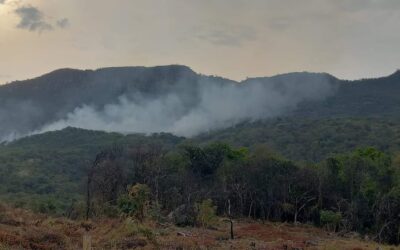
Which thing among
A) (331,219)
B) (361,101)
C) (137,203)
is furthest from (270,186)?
(361,101)

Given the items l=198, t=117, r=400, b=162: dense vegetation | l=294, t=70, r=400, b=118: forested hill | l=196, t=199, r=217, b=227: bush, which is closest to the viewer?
l=196, t=199, r=217, b=227: bush

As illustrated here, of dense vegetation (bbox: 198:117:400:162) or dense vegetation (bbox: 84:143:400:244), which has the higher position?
dense vegetation (bbox: 198:117:400:162)

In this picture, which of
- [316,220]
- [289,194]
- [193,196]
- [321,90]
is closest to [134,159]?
[193,196]

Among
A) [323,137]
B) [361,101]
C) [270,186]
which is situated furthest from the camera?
[361,101]

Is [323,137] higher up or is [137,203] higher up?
[323,137]

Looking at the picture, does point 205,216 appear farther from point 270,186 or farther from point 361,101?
point 361,101

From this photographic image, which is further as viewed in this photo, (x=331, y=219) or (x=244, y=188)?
(x=244, y=188)

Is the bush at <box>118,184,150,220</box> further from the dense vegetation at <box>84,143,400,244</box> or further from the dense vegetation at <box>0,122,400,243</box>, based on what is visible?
the dense vegetation at <box>84,143,400,244</box>

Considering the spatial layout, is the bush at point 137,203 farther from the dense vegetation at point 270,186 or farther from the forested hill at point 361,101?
the forested hill at point 361,101

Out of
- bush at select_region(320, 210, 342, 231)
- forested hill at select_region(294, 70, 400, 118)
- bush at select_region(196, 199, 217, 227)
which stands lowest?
bush at select_region(320, 210, 342, 231)

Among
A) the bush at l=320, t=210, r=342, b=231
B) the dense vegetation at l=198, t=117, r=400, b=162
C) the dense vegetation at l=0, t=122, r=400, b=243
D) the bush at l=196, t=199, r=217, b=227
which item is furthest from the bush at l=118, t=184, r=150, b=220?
the dense vegetation at l=198, t=117, r=400, b=162

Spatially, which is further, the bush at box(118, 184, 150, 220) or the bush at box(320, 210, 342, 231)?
the bush at box(320, 210, 342, 231)

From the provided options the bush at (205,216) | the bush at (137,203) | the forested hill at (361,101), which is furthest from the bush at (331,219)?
the forested hill at (361,101)

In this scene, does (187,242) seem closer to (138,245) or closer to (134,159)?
(138,245)
